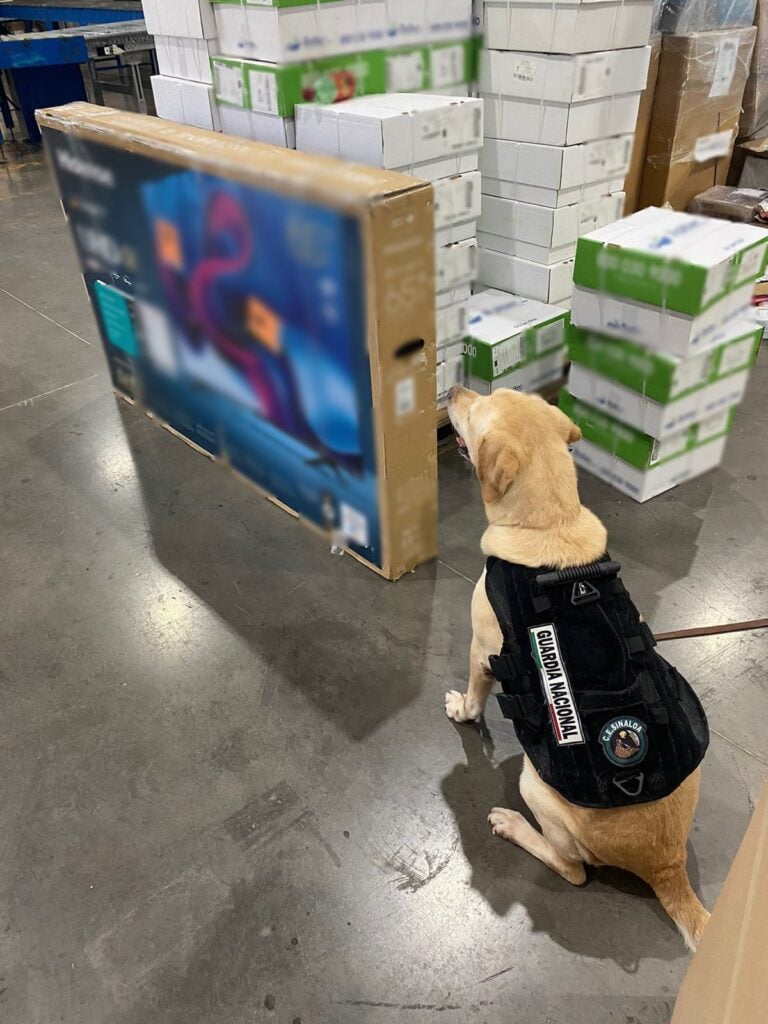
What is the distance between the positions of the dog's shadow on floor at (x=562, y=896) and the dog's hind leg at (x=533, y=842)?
26mm

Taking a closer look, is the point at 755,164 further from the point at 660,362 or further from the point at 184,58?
the point at 660,362

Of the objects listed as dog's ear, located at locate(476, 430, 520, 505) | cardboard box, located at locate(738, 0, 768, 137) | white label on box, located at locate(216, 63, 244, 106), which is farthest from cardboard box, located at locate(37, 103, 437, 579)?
cardboard box, located at locate(738, 0, 768, 137)

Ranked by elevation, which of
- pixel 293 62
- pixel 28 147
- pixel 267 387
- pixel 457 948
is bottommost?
pixel 457 948

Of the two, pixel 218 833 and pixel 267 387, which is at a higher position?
pixel 267 387

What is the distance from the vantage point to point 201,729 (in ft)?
6.59

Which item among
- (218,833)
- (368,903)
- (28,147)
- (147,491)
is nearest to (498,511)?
Result: (368,903)

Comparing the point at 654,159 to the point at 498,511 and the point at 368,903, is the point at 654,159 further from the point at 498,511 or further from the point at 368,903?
the point at 368,903

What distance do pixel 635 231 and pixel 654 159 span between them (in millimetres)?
348

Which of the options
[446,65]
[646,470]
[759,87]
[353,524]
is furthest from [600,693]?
[759,87]

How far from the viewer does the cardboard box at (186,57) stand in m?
2.27

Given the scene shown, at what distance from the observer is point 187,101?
2.38 m

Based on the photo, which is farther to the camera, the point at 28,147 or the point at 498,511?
the point at 28,147

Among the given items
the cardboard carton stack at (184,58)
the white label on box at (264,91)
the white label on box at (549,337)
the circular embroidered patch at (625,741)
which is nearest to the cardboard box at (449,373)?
the white label on box at (549,337)

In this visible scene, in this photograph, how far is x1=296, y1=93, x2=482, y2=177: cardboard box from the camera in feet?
3.56
